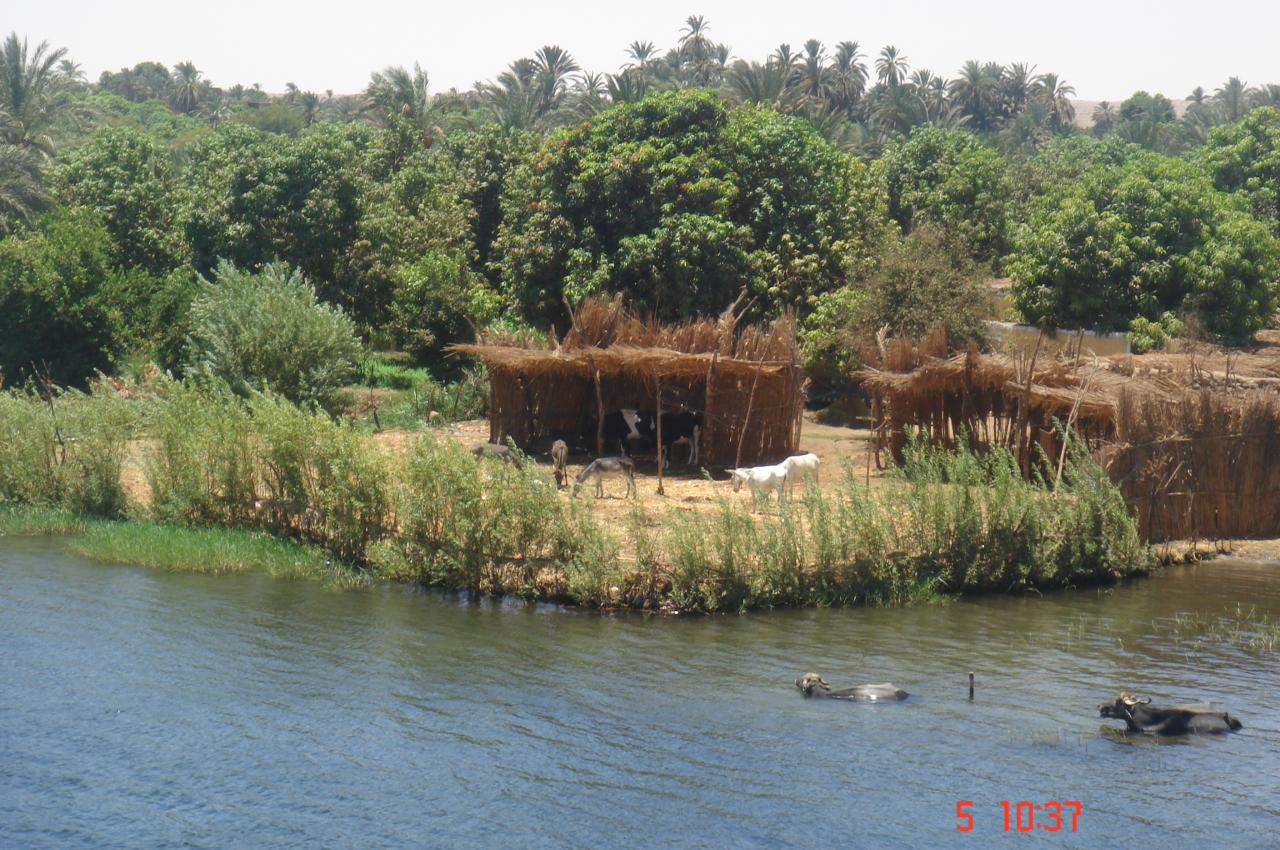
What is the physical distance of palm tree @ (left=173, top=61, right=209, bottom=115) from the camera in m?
89.1

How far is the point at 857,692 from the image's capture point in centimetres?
1183

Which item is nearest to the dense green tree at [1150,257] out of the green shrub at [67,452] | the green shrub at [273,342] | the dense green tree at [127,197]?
the green shrub at [273,342]

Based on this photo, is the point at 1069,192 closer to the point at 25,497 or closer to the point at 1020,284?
the point at 1020,284

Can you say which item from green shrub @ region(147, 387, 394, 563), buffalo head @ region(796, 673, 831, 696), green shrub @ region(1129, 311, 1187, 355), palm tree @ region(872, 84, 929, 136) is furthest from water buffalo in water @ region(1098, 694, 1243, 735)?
palm tree @ region(872, 84, 929, 136)

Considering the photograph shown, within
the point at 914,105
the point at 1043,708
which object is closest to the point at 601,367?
the point at 1043,708

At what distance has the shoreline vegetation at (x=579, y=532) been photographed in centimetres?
1488

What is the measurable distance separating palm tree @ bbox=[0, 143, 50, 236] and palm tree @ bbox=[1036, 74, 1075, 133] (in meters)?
60.8

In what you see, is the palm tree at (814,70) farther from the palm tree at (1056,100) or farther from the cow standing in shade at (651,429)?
the cow standing in shade at (651,429)

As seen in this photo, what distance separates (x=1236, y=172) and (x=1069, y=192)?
10581mm

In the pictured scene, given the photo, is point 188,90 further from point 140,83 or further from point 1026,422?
point 1026,422

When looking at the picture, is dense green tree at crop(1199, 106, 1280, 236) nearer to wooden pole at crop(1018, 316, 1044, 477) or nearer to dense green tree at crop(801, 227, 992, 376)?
dense green tree at crop(801, 227, 992, 376)

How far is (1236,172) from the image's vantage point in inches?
1469

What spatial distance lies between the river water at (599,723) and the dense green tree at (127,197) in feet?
72.8
